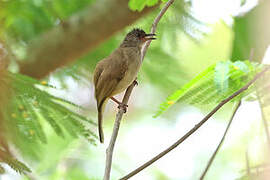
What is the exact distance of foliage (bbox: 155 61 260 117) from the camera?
239 cm

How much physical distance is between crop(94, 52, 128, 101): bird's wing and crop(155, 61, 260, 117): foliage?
1.16 meters

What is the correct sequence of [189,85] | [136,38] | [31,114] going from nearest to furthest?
[189,85] → [31,114] → [136,38]

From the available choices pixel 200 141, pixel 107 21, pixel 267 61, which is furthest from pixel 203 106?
pixel 200 141

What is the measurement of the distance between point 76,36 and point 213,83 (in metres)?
2.31

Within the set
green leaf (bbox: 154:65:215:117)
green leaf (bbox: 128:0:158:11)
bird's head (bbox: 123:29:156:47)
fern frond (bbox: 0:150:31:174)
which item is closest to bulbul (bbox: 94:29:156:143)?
bird's head (bbox: 123:29:156:47)

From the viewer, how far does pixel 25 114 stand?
9.20ft

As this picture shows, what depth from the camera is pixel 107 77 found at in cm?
364

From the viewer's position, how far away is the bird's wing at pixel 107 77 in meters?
3.64

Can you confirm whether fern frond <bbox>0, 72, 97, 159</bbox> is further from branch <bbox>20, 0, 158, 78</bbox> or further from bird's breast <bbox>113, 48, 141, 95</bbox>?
branch <bbox>20, 0, 158, 78</bbox>

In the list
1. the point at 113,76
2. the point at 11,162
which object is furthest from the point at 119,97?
the point at 11,162

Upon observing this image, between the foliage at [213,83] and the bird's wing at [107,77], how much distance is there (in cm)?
116

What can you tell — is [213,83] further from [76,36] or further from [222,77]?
[76,36]

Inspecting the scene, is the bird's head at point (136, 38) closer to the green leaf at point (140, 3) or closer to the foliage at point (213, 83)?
the green leaf at point (140, 3)

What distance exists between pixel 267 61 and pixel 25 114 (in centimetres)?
139
